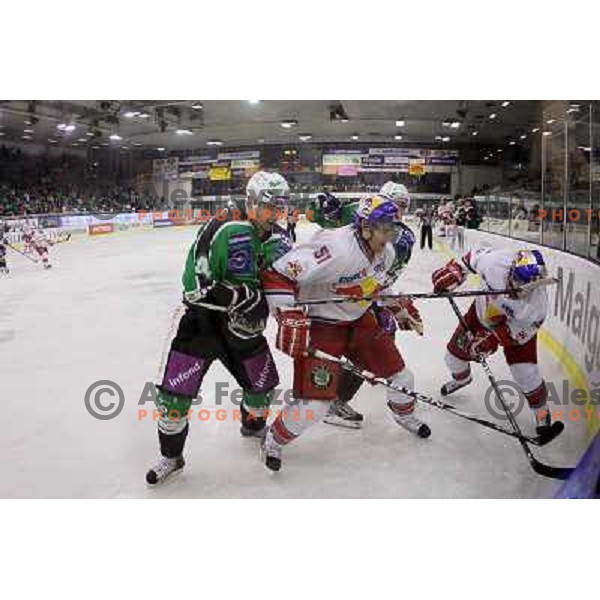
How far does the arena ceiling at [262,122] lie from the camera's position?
188 cm

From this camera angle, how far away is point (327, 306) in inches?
72.1

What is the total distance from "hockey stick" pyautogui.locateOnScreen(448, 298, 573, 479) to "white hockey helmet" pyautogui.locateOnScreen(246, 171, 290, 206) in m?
0.72

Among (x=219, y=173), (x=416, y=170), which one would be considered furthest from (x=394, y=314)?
(x=219, y=173)


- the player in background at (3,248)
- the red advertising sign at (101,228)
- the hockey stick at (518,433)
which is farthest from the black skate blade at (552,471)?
the player in background at (3,248)

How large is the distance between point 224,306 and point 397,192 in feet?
2.29

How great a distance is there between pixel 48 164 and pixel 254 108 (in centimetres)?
76

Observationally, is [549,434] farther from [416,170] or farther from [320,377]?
[416,170]

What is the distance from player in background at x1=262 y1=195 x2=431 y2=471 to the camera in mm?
1697

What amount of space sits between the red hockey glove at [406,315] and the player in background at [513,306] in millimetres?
109

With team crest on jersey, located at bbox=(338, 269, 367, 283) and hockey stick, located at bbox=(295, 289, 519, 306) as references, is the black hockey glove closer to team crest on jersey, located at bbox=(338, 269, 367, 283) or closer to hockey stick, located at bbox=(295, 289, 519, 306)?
hockey stick, located at bbox=(295, 289, 519, 306)

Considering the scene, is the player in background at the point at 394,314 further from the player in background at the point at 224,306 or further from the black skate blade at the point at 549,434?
the black skate blade at the point at 549,434

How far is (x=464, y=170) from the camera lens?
2080 millimetres

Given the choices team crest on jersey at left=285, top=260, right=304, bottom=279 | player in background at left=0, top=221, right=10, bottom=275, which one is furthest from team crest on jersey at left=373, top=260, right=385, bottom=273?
player in background at left=0, top=221, right=10, bottom=275
